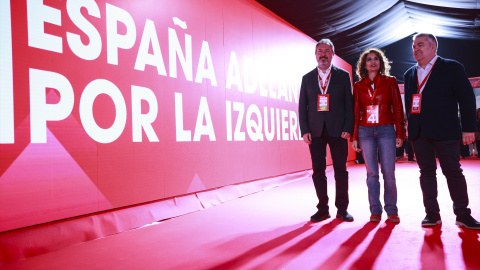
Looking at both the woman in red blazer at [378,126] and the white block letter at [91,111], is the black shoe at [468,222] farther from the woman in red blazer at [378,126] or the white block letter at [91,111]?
the white block letter at [91,111]

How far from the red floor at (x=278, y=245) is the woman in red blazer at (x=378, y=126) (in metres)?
0.21

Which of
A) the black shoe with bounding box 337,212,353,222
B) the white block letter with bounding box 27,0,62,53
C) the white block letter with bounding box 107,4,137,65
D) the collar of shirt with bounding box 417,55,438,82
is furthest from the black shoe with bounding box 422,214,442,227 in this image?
the white block letter with bounding box 27,0,62,53

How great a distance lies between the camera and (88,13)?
242 cm

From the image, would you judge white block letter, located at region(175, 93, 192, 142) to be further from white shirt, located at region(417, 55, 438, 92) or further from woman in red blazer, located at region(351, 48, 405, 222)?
white shirt, located at region(417, 55, 438, 92)

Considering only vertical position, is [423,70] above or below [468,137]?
above

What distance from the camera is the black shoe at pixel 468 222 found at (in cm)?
216

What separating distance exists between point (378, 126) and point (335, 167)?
1.49ft

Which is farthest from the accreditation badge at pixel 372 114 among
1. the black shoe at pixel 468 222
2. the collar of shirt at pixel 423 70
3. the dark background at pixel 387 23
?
the dark background at pixel 387 23

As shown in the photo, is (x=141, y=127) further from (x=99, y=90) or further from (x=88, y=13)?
(x=88, y=13)

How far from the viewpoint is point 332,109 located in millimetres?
2648

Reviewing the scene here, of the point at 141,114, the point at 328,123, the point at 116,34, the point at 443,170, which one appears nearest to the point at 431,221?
the point at 443,170

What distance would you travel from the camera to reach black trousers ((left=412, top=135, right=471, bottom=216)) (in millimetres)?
2242

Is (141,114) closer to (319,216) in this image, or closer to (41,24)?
(41,24)

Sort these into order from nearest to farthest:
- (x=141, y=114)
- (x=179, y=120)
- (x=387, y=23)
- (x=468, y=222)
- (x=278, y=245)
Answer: (x=278, y=245) < (x=468, y=222) < (x=141, y=114) < (x=179, y=120) < (x=387, y=23)
